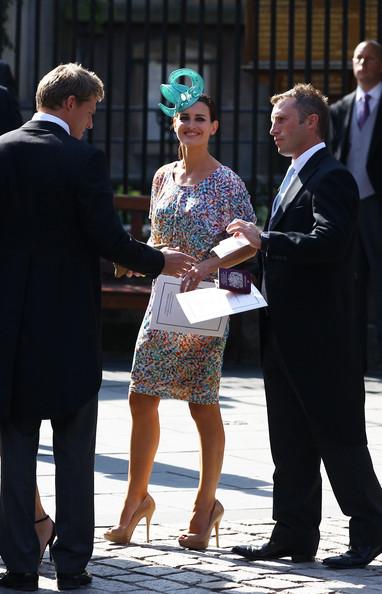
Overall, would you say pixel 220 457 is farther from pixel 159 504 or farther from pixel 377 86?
pixel 377 86

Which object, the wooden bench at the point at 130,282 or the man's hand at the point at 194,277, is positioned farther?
the wooden bench at the point at 130,282

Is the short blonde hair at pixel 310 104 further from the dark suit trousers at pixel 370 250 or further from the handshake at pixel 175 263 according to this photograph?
the dark suit trousers at pixel 370 250

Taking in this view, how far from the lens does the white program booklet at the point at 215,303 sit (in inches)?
201

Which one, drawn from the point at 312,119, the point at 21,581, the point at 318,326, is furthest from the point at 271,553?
the point at 312,119

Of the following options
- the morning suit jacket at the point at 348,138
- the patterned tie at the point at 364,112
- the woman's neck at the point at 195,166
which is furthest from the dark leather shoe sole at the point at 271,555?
the patterned tie at the point at 364,112

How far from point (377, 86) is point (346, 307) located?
5.04m

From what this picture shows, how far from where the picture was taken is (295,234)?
197 inches

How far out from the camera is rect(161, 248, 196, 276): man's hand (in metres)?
5.12

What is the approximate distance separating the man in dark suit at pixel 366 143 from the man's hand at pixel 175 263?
466 centimetres

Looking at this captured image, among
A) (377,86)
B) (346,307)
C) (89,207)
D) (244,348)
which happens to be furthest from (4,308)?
(244,348)

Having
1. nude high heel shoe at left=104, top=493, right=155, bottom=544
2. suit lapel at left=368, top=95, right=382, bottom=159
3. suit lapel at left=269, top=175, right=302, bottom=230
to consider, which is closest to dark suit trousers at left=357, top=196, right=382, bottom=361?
suit lapel at left=368, top=95, right=382, bottom=159

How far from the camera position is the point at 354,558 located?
A: 5.09m

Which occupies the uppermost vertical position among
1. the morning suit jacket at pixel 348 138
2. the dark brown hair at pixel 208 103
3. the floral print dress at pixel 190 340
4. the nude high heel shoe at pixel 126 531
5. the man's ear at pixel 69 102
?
the morning suit jacket at pixel 348 138

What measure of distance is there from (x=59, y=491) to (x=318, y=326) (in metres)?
1.08
